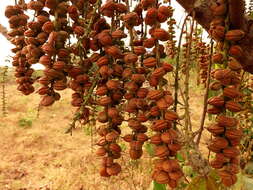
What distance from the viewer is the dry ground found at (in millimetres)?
4035

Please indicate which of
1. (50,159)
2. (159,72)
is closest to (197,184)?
(159,72)

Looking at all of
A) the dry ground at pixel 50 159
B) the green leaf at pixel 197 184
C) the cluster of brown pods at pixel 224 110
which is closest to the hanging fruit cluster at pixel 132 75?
the cluster of brown pods at pixel 224 110

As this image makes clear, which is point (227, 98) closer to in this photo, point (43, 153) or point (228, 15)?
point (228, 15)

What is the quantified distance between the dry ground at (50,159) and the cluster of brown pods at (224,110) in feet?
7.45

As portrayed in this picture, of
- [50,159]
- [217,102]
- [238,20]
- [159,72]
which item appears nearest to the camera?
[159,72]

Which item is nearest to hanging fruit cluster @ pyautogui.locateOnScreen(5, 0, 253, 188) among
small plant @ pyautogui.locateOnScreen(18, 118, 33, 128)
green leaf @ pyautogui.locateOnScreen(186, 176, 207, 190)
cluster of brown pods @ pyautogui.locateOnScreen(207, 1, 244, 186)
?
cluster of brown pods @ pyautogui.locateOnScreen(207, 1, 244, 186)

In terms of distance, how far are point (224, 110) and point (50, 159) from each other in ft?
13.8

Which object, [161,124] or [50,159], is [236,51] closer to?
[161,124]

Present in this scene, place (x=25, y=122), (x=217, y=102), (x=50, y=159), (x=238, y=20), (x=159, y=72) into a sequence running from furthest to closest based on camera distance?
(x=25, y=122)
(x=50, y=159)
(x=238, y=20)
(x=217, y=102)
(x=159, y=72)

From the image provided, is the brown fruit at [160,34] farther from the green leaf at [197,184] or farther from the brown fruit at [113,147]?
the green leaf at [197,184]

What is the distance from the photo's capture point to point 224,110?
0.86m

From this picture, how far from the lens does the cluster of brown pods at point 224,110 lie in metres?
0.83

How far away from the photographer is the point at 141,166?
4234 mm

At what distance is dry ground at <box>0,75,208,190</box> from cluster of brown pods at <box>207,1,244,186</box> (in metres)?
2.27
